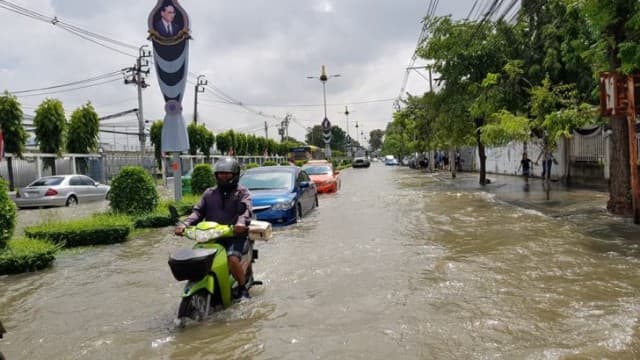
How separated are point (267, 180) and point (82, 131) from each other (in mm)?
20565

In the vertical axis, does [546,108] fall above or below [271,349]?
above

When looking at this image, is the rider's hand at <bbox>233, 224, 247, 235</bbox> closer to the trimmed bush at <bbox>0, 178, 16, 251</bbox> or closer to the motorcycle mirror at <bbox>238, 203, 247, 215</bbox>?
the motorcycle mirror at <bbox>238, 203, 247, 215</bbox>

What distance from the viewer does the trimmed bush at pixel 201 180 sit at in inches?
672

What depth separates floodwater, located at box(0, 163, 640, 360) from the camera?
438 centimetres

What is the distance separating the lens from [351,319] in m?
5.05

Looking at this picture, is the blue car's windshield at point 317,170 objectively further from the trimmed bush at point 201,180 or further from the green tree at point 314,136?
the green tree at point 314,136

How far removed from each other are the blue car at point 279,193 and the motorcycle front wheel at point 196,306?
6123mm

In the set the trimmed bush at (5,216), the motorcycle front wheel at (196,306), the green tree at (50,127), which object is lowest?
the motorcycle front wheel at (196,306)

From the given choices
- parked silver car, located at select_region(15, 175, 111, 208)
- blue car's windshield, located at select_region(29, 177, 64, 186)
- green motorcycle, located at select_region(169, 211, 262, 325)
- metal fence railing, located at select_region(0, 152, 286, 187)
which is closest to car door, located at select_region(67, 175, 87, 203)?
parked silver car, located at select_region(15, 175, 111, 208)

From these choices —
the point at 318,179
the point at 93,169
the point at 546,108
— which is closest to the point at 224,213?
the point at 546,108

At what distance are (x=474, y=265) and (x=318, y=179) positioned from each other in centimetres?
1444

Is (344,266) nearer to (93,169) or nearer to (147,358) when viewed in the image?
(147,358)

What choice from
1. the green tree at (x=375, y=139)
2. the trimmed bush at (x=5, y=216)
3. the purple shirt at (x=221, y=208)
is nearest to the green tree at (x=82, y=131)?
the trimmed bush at (x=5, y=216)

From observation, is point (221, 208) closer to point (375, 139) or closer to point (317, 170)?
point (317, 170)
